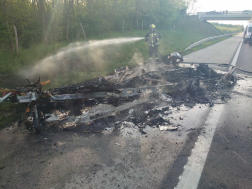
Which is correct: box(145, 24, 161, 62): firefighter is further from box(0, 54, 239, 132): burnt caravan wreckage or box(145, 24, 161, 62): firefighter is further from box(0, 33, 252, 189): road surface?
box(0, 33, 252, 189): road surface

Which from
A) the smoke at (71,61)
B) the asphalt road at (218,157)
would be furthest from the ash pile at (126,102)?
the smoke at (71,61)

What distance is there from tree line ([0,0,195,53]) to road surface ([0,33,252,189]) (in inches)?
360

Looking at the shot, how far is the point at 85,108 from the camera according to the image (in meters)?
5.49

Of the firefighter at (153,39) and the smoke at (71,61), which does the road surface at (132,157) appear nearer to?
the smoke at (71,61)

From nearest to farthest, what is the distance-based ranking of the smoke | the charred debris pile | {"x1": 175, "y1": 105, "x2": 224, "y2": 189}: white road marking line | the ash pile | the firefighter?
{"x1": 175, "y1": 105, "x2": 224, "y2": 189}: white road marking line < the charred debris pile < the ash pile < the smoke < the firefighter

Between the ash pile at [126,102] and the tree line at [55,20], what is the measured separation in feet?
24.6

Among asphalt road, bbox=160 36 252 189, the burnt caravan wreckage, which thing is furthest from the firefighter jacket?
asphalt road, bbox=160 36 252 189

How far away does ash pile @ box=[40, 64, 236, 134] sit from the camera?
15.1 feet

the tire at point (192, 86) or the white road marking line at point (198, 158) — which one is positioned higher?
the tire at point (192, 86)

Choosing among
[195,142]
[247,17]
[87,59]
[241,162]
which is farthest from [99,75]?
[247,17]

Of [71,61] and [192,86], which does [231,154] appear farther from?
[71,61]

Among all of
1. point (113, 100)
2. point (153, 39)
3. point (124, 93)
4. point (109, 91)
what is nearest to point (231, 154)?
point (124, 93)

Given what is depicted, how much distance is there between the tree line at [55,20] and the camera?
37.9 ft

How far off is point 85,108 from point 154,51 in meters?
8.70
